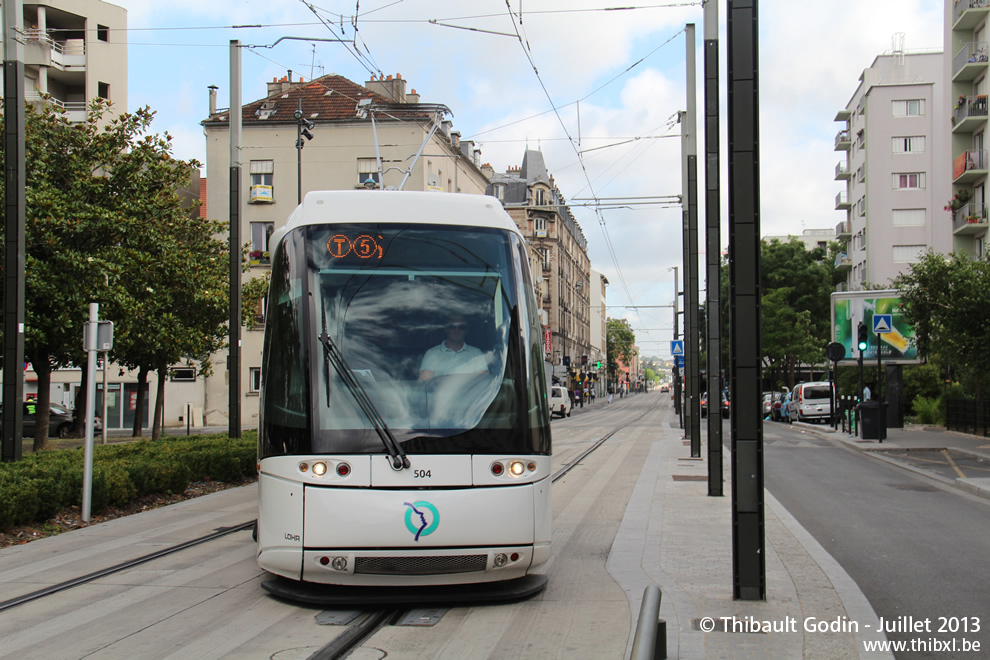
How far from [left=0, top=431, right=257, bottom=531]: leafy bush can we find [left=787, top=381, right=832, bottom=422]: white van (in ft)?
107

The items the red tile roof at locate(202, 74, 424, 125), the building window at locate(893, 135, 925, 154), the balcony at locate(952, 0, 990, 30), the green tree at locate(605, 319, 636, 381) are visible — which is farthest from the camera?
the green tree at locate(605, 319, 636, 381)

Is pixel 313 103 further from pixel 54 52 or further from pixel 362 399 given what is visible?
pixel 362 399

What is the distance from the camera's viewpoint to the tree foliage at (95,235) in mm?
18297

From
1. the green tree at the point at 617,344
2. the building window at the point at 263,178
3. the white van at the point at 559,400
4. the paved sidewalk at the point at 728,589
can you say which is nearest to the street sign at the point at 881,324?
the paved sidewalk at the point at 728,589

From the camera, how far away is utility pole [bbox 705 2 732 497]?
12656mm

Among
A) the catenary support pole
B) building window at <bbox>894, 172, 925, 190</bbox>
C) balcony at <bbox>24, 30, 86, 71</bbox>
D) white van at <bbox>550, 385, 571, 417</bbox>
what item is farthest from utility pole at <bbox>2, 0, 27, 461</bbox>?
building window at <bbox>894, 172, 925, 190</bbox>

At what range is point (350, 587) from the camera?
283 inches

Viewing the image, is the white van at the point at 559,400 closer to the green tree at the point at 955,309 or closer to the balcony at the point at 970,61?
the balcony at the point at 970,61

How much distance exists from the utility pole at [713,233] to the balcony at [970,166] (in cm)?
3596

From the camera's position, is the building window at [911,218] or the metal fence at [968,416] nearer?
the metal fence at [968,416]

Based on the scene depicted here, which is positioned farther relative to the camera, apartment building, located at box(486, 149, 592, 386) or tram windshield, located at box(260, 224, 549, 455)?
apartment building, located at box(486, 149, 592, 386)

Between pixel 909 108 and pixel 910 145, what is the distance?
239cm

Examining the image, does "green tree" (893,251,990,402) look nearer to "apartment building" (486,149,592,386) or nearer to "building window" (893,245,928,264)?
"building window" (893,245,928,264)

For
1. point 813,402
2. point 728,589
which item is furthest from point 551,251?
point 728,589
